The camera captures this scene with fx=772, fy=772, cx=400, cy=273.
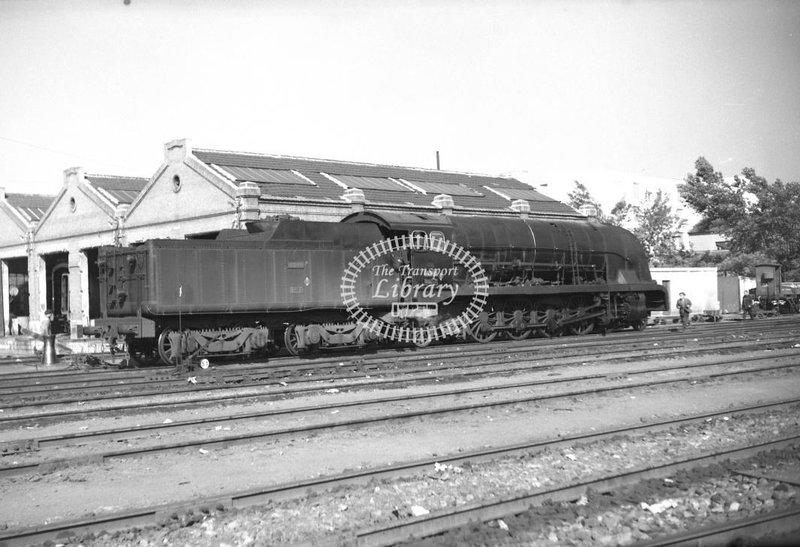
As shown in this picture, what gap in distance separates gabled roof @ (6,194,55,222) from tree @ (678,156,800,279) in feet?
134

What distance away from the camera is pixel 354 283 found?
1927cm

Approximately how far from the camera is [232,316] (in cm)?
1795

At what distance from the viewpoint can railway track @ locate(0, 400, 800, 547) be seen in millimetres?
5758

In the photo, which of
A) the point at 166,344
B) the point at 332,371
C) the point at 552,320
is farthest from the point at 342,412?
the point at 552,320

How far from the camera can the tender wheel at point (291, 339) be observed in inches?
747

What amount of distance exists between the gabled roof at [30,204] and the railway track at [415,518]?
44510mm

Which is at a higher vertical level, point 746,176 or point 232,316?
point 746,176

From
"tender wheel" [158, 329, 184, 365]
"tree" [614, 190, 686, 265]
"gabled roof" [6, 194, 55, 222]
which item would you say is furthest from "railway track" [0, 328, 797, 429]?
"gabled roof" [6, 194, 55, 222]

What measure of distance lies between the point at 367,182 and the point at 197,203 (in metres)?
8.29

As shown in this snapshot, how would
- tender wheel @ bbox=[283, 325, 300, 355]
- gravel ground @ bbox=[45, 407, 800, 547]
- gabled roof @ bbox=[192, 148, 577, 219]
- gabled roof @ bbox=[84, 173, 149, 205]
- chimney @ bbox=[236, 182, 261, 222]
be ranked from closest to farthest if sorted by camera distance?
gravel ground @ bbox=[45, 407, 800, 547]
tender wheel @ bbox=[283, 325, 300, 355]
chimney @ bbox=[236, 182, 261, 222]
gabled roof @ bbox=[192, 148, 577, 219]
gabled roof @ bbox=[84, 173, 149, 205]

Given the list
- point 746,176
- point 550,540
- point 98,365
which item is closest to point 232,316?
point 98,365

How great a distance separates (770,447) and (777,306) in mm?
34625

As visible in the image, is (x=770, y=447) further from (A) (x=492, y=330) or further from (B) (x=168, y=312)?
(A) (x=492, y=330)

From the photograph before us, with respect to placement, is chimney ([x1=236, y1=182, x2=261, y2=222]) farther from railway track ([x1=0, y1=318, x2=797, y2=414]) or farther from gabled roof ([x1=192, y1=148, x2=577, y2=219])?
railway track ([x1=0, y1=318, x2=797, y2=414])
